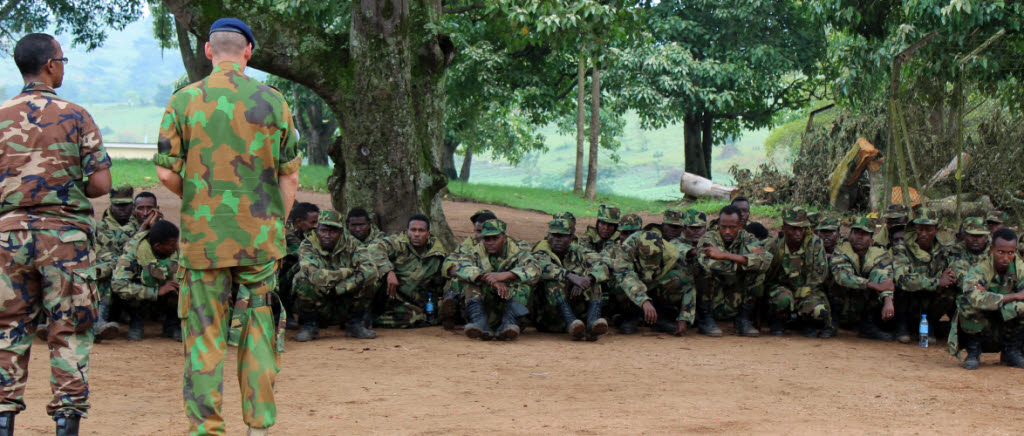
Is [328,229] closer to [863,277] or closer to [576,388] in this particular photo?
[576,388]

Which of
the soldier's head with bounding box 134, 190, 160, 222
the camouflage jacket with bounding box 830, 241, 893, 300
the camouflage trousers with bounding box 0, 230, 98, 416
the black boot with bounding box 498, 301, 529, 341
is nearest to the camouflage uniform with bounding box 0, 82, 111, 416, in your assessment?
the camouflage trousers with bounding box 0, 230, 98, 416

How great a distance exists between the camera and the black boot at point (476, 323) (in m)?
8.50

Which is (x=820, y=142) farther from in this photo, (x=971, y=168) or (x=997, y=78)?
(x=997, y=78)

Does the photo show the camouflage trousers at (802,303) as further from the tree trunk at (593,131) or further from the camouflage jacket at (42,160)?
the tree trunk at (593,131)

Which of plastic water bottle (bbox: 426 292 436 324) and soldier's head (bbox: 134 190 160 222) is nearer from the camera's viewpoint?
soldier's head (bbox: 134 190 160 222)

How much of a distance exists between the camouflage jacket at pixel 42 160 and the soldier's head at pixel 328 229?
3928 millimetres

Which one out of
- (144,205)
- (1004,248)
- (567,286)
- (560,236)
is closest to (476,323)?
(567,286)

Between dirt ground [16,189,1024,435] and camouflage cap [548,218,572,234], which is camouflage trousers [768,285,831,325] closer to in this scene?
dirt ground [16,189,1024,435]

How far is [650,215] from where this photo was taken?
2041 centimetres

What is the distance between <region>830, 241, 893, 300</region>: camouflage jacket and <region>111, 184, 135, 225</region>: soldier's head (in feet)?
22.8

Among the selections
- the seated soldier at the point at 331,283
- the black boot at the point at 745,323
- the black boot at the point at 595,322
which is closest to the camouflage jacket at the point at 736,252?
the black boot at the point at 745,323

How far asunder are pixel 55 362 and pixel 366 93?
626 centimetres

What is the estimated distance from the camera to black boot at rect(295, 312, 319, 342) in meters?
8.41

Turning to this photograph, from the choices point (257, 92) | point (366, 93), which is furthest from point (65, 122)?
point (366, 93)
